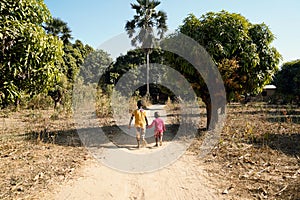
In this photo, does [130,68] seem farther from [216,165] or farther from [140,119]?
[216,165]

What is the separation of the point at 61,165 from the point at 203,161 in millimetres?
3771

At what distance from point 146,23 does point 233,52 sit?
17620 mm

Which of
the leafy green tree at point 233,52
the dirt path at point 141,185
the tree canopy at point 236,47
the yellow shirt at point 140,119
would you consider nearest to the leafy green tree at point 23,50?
the dirt path at point 141,185

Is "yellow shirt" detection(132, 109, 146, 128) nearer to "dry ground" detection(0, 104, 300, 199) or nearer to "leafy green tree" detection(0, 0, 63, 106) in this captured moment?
"dry ground" detection(0, 104, 300, 199)

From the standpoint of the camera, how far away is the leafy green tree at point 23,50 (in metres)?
5.03

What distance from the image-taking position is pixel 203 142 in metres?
8.44

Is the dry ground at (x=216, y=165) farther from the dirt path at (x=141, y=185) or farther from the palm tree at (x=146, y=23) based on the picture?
the palm tree at (x=146, y=23)

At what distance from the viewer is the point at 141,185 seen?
16.0ft

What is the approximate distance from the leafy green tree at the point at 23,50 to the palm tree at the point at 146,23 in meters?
19.9

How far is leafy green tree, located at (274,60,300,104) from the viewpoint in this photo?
81.8 feet

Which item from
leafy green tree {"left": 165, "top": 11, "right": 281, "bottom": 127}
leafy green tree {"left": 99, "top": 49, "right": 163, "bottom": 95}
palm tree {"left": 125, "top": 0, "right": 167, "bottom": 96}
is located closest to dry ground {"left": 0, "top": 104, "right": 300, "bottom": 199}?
leafy green tree {"left": 165, "top": 11, "right": 281, "bottom": 127}

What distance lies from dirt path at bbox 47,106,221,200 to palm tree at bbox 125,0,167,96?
2125 cm

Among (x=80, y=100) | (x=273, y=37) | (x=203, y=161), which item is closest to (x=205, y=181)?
(x=203, y=161)

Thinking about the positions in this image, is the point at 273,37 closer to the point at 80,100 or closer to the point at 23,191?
the point at 23,191
